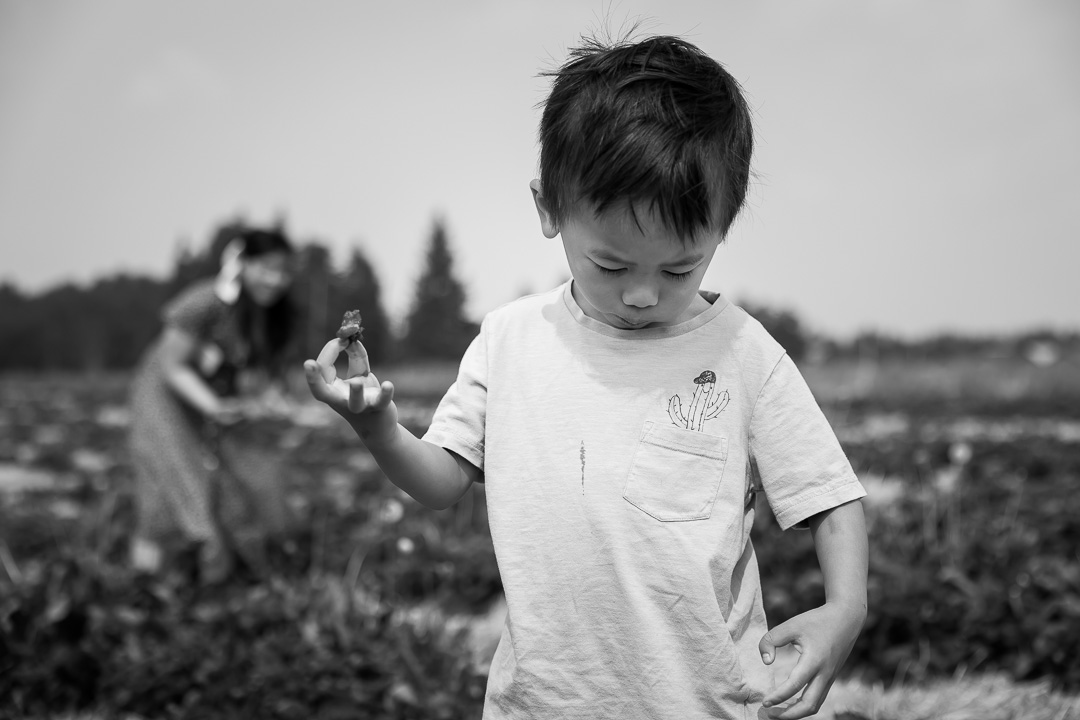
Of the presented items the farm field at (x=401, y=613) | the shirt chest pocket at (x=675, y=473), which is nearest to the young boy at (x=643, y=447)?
the shirt chest pocket at (x=675, y=473)

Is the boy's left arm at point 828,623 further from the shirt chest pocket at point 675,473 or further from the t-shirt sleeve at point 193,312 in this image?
the t-shirt sleeve at point 193,312

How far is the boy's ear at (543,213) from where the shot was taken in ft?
4.66

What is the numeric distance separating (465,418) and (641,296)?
37 cm

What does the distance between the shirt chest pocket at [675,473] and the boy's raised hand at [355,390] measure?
36 cm

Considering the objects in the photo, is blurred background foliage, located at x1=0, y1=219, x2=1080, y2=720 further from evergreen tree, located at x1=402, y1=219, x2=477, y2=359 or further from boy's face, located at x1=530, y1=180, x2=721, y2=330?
boy's face, located at x1=530, y1=180, x2=721, y2=330

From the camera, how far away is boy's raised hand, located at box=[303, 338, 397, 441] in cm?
126

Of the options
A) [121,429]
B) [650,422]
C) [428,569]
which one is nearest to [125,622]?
[428,569]

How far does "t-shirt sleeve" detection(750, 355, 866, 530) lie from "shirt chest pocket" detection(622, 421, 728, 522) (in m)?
0.07

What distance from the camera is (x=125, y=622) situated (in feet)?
9.84

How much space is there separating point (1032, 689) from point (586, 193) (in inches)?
82.1

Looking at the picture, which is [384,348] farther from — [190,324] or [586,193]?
[586,193]

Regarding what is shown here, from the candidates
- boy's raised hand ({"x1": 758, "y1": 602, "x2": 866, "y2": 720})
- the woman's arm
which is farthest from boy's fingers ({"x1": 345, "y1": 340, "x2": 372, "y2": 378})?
the woman's arm

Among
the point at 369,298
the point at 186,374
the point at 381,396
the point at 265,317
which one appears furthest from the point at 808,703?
the point at 369,298

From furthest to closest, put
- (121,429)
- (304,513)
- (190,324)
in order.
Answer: (121,429), (304,513), (190,324)
